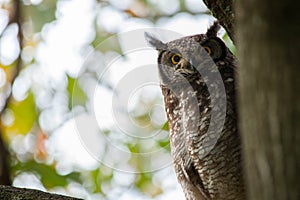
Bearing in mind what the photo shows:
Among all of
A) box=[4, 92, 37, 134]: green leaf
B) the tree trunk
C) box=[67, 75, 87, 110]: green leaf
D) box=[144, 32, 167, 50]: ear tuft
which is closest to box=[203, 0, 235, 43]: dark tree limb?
box=[144, 32, 167, 50]: ear tuft

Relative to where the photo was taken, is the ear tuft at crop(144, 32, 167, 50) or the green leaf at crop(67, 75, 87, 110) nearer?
the ear tuft at crop(144, 32, 167, 50)

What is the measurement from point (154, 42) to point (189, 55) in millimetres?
509

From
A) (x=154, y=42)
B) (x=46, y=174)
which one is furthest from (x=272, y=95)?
(x=46, y=174)

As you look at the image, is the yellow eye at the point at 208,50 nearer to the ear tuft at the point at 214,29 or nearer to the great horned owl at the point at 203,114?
the great horned owl at the point at 203,114

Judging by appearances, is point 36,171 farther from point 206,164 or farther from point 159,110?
point 206,164

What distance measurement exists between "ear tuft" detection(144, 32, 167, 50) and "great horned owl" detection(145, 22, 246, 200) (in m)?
0.04

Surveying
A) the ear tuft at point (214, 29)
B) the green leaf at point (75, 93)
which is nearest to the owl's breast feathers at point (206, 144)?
the ear tuft at point (214, 29)

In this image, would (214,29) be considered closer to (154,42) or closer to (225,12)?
(154,42)

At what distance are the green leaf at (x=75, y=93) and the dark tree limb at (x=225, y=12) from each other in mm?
2745

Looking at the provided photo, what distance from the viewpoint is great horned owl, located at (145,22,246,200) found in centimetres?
326

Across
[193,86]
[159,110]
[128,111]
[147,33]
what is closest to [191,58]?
[193,86]

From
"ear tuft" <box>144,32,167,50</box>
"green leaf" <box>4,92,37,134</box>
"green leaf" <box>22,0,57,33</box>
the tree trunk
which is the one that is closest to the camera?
the tree trunk

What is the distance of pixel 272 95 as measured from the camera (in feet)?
4.48

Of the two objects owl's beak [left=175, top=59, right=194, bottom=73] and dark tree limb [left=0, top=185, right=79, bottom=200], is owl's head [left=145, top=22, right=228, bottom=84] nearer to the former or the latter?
owl's beak [left=175, top=59, right=194, bottom=73]
